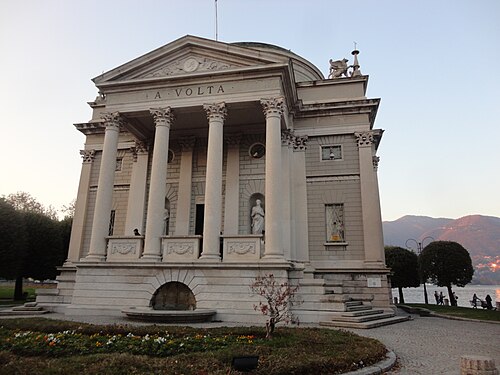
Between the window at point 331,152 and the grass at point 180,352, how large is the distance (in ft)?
42.8

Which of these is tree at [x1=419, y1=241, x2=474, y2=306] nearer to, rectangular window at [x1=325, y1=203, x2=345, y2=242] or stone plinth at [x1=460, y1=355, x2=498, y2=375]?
rectangular window at [x1=325, y1=203, x2=345, y2=242]

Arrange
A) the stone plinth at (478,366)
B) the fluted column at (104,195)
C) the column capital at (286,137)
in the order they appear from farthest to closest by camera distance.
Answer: the column capital at (286,137) → the fluted column at (104,195) → the stone plinth at (478,366)

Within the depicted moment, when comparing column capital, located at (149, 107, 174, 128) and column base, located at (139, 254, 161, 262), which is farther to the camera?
column capital, located at (149, 107, 174, 128)

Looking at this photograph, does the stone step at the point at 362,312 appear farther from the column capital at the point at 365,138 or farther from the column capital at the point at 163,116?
the column capital at the point at 163,116

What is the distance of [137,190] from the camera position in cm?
2277

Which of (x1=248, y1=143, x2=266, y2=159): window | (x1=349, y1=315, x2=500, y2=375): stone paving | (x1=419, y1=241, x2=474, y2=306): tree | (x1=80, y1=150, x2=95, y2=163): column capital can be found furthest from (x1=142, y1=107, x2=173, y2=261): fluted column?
(x1=419, y1=241, x2=474, y2=306): tree

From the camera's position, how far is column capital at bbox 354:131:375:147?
21297 millimetres

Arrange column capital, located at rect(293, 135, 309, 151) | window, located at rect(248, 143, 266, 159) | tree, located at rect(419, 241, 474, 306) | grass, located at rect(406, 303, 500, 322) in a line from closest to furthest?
grass, located at rect(406, 303, 500, 322)
column capital, located at rect(293, 135, 309, 151)
window, located at rect(248, 143, 266, 159)
tree, located at rect(419, 241, 474, 306)

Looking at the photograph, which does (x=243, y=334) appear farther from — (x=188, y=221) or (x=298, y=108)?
(x=298, y=108)

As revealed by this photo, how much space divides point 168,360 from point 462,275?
116ft

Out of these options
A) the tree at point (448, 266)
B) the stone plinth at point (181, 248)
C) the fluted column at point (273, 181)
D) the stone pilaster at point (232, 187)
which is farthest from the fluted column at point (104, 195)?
the tree at point (448, 266)

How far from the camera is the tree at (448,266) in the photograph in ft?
114

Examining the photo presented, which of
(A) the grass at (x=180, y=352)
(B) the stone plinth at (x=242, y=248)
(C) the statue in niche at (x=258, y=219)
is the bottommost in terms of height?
(A) the grass at (x=180, y=352)

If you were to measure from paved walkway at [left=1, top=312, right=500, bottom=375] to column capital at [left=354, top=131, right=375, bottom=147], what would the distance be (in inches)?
405
